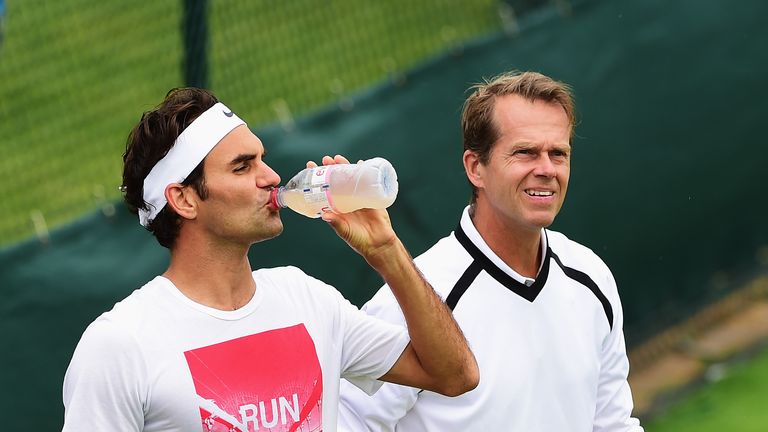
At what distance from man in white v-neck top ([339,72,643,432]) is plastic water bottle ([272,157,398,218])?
1.85ft

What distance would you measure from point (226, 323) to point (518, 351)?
1052 mm

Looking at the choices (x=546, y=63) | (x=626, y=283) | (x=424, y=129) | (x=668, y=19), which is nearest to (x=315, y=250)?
(x=424, y=129)

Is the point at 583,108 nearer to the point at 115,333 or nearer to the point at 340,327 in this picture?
the point at 340,327

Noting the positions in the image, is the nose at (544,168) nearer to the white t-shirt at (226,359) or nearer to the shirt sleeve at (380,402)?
the shirt sleeve at (380,402)

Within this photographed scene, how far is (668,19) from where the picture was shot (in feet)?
22.3

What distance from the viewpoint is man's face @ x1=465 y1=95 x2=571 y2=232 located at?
12.5 ft

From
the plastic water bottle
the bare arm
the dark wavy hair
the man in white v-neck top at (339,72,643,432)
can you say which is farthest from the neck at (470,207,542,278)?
the dark wavy hair

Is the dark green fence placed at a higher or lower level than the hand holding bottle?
higher

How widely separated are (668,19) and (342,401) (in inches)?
149

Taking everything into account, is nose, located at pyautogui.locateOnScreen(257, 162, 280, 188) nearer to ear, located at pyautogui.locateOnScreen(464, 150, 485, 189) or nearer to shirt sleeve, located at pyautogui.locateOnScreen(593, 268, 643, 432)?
ear, located at pyautogui.locateOnScreen(464, 150, 485, 189)

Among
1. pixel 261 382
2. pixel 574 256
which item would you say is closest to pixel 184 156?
pixel 261 382

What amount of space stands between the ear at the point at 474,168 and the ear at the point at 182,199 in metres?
1.12

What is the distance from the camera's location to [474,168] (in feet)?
13.1

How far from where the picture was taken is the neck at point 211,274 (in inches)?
121
